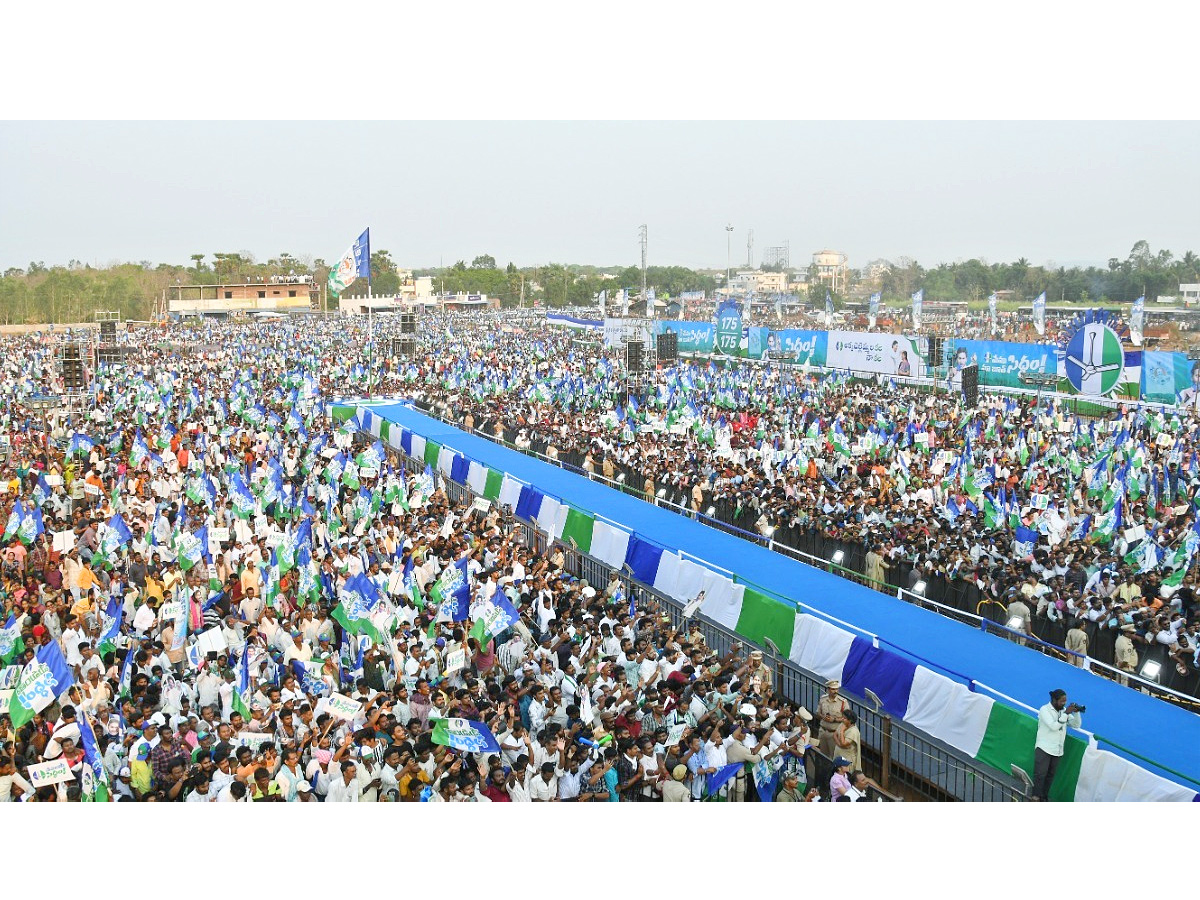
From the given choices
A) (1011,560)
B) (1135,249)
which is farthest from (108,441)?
(1135,249)

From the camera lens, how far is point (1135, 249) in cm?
11925

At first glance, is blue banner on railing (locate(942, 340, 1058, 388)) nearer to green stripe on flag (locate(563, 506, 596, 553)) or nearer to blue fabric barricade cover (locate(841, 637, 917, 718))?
green stripe on flag (locate(563, 506, 596, 553))

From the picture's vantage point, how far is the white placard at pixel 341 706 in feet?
28.8

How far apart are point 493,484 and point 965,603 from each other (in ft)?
33.2

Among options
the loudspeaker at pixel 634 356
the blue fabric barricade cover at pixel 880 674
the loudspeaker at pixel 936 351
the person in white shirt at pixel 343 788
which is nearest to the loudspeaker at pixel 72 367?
the loudspeaker at pixel 634 356

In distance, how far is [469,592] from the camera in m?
12.6

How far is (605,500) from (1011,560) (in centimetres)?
768

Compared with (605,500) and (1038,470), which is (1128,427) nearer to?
(1038,470)

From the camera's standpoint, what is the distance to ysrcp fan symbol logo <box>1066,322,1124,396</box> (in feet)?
95.6

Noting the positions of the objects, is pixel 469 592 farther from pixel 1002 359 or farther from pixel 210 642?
pixel 1002 359

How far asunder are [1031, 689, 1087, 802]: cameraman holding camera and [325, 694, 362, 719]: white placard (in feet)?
19.1

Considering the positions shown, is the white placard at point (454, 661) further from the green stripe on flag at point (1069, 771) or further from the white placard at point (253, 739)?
the green stripe on flag at point (1069, 771)

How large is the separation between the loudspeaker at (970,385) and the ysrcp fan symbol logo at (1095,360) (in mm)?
3746

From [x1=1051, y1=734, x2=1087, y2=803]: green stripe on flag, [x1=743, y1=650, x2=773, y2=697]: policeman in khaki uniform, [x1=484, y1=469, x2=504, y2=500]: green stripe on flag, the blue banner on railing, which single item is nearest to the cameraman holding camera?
[x1=1051, y1=734, x2=1087, y2=803]: green stripe on flag
